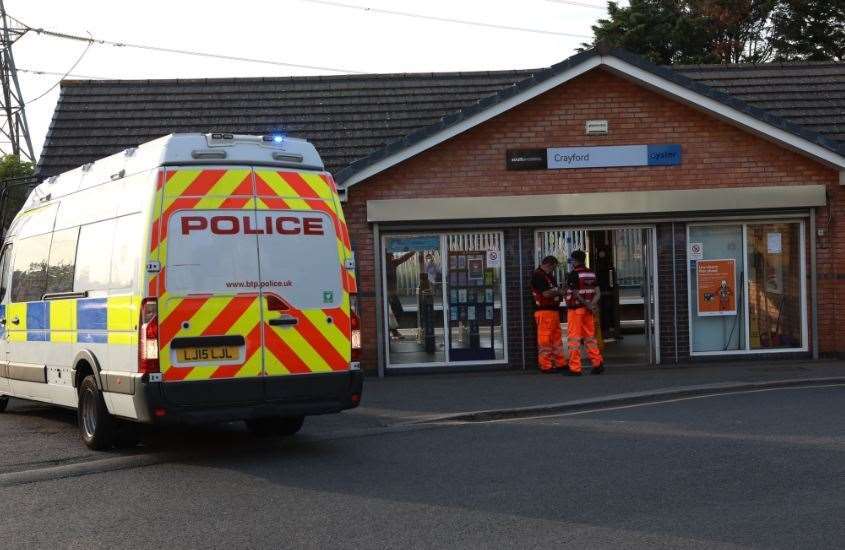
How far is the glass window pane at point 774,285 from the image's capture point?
17.7m

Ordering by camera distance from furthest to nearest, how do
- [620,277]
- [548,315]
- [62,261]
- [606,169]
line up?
[620,277], [606,169], [548,315], [62,261]

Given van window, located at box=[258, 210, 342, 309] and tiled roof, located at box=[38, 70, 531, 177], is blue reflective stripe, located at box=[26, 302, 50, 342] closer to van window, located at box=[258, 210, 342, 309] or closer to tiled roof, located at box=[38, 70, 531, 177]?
van window, located at box=[258, 210, 342, 309]

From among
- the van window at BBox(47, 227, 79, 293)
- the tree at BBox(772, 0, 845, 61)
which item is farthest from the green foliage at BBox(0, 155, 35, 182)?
the van window at BBox(47, 227, 79, 293)

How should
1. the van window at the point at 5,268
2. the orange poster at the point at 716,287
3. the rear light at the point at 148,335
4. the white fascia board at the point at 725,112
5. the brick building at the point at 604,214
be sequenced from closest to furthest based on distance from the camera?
the rear light at the point at 148,335 < the van window at the point at 5,268 < the white fascia board at the point at 725,112 < the brick building at the point at 604,214 < the orange poster at the point at 716,287

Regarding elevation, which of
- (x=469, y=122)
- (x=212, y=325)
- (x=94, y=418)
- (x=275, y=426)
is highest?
(x=469, y=122)

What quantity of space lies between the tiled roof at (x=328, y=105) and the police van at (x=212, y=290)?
8.02 meters

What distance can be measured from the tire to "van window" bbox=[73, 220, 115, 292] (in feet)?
6.78

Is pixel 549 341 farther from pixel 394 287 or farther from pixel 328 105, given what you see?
pixel 328 105

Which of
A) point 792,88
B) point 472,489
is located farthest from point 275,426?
point 792,88

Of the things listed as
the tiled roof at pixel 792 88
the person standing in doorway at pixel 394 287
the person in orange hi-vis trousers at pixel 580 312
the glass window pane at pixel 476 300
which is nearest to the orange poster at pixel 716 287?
the person in orange hi-vis trousers at pixel 580 312

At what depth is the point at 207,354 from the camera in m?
9.21

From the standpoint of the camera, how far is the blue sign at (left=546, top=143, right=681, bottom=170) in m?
17.2

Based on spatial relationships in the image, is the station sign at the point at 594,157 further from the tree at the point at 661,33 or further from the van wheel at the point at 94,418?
the tree at the point at 661,33

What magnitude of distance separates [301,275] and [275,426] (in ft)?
7.04
